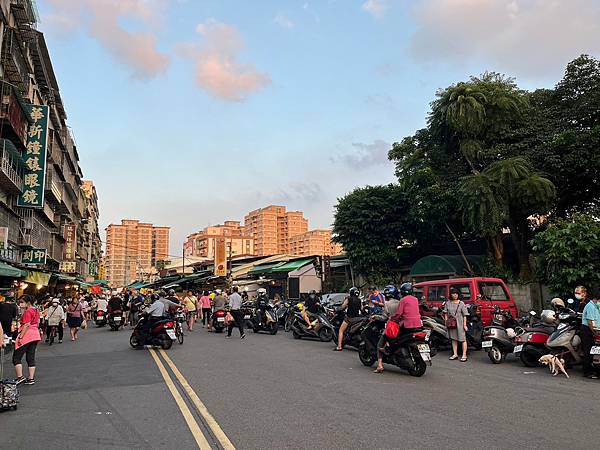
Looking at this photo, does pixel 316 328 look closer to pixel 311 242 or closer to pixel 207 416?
pixel 207 416

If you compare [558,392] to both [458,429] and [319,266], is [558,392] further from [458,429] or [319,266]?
[319,266]

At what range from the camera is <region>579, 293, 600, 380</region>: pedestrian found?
8.57 m

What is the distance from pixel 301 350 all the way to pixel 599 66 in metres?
18.2

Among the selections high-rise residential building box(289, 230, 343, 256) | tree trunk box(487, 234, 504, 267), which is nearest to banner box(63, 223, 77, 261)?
tree trunk box(487, 234, 504, 267)

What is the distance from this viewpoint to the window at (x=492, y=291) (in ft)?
43.3

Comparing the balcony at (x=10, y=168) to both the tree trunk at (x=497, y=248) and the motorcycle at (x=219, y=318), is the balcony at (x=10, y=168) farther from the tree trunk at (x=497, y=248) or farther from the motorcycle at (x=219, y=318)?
the tree trunk at (x=497, y=248)

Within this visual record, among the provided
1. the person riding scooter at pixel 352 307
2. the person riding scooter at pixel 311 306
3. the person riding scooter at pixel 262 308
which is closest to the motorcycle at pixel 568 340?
the person riding scooter at pixel 352 307

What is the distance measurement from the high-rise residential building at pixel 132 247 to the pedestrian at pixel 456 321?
466ft

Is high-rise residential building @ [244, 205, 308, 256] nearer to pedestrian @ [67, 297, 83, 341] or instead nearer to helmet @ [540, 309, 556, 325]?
pedestrian @ [67, 297, 83, 341]

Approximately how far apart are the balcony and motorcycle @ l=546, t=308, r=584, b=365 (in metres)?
21.5

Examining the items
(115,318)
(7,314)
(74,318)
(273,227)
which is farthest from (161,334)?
(273,227)

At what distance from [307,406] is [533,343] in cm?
574

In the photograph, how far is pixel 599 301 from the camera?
873 centimetres

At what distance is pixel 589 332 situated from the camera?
8.72m
